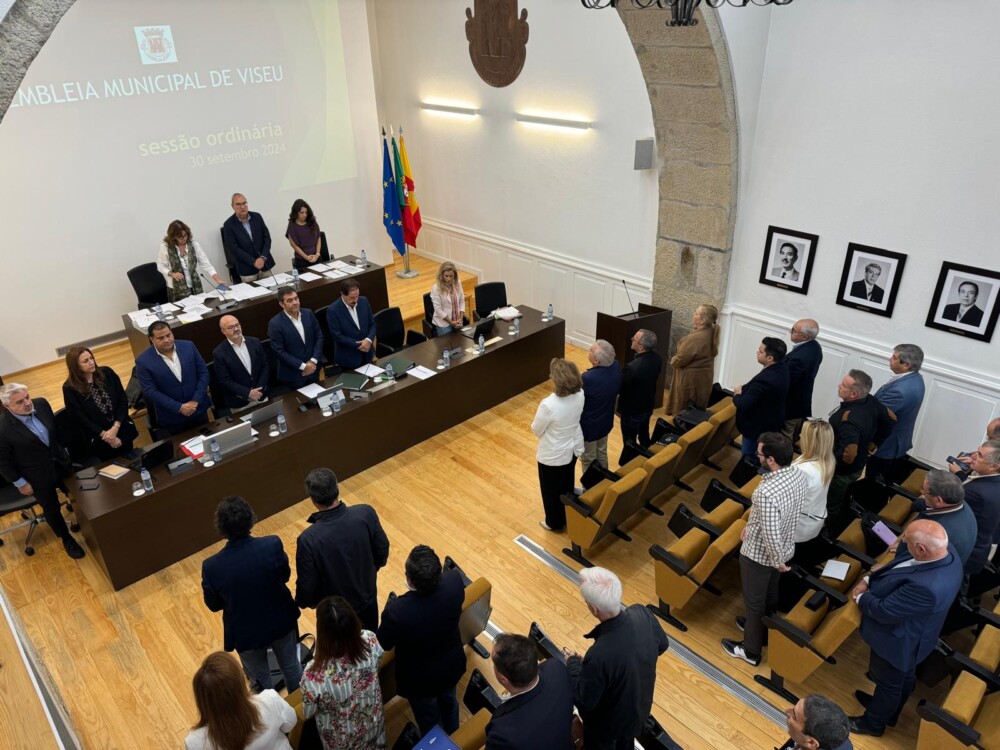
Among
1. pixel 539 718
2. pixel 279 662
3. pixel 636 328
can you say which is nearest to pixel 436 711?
pixel 279 662

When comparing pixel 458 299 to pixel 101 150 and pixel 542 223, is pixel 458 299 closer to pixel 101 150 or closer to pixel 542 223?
pixel 542 223

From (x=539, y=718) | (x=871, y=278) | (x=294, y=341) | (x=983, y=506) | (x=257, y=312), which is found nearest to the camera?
(x=539, y=718)

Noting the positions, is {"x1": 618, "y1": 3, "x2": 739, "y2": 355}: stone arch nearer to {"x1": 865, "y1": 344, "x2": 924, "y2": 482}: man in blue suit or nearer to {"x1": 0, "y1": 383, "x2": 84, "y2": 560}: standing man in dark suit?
{"x1": 865, "y1": 344, "x2": 924, "y2": 482}: man in blue suit

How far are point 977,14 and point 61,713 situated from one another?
7.37 meters

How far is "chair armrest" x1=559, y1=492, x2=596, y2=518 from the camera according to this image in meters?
4.63

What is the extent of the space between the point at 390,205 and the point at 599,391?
17.8 ft

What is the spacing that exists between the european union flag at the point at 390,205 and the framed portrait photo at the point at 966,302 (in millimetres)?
6477

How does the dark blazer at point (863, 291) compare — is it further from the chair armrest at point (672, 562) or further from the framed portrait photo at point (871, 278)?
the chair armrest at point (672, 562)

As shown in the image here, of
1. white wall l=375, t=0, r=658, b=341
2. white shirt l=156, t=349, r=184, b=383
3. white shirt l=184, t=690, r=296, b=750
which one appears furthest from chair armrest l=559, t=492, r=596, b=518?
white wall l=375, t=0, r=658, b=341

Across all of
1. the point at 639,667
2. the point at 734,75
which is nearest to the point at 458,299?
the point at 734,75

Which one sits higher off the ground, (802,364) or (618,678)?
(802,364)

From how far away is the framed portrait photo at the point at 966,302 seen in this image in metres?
4.99

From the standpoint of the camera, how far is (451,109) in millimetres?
8836

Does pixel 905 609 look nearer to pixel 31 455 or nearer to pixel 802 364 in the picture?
pixel 802 364
